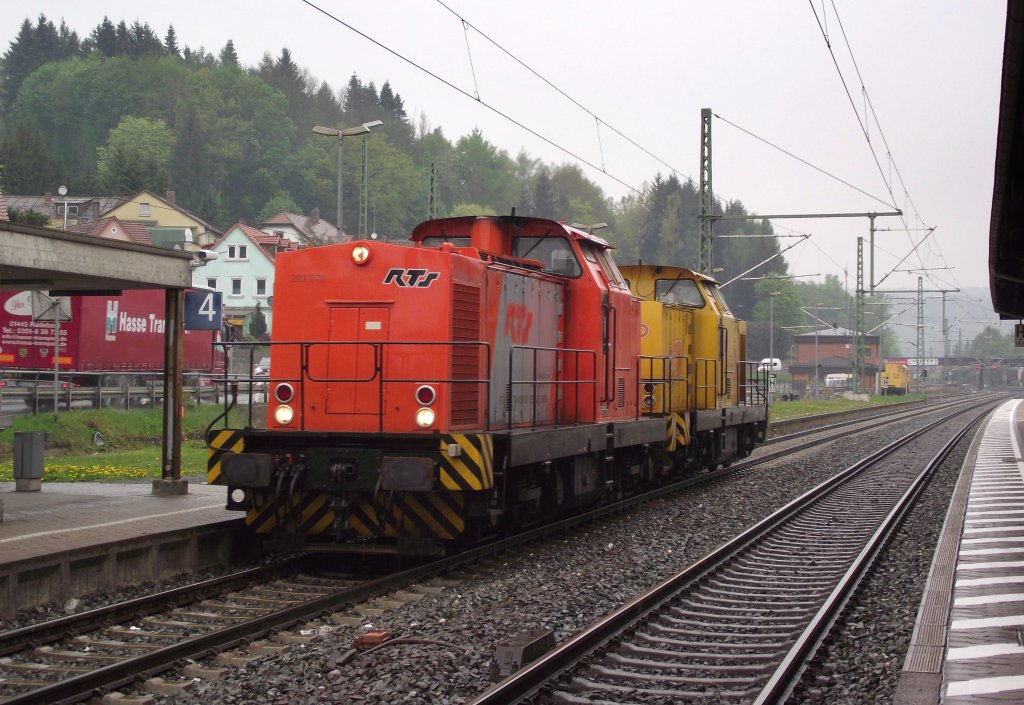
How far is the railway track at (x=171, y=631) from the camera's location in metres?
5.87

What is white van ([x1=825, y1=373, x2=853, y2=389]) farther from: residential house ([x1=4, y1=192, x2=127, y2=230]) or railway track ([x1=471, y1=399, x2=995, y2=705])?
railway track ([x1=471, y1=399, x2=995, y2=705])

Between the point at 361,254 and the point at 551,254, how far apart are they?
2854 millimetres

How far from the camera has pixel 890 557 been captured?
10547mm

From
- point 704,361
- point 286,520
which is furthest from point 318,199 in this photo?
point 286,520

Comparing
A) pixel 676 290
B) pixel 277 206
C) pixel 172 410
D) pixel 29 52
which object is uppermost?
pixel 29 52

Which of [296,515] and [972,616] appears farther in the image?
[296,515]

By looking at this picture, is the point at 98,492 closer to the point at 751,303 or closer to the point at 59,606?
the point at 59,606

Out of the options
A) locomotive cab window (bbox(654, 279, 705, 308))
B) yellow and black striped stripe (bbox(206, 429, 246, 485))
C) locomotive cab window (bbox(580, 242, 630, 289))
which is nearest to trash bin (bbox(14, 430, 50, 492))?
yellow and black striped stripe (bbox(206, 429, 246, 485))

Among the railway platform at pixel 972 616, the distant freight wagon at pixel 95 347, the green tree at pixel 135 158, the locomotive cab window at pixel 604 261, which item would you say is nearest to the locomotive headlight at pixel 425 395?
the locomotive cab window at pixel 604 261

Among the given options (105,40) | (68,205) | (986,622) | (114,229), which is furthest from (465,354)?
(105,40)

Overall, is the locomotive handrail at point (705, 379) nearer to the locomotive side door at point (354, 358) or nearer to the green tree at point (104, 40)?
the locomotive side door at point (354, 358)

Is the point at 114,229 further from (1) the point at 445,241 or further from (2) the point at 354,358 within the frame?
(2) the point at 354,358

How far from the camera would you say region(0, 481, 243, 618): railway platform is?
7715mm

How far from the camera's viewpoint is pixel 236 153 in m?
96.8
